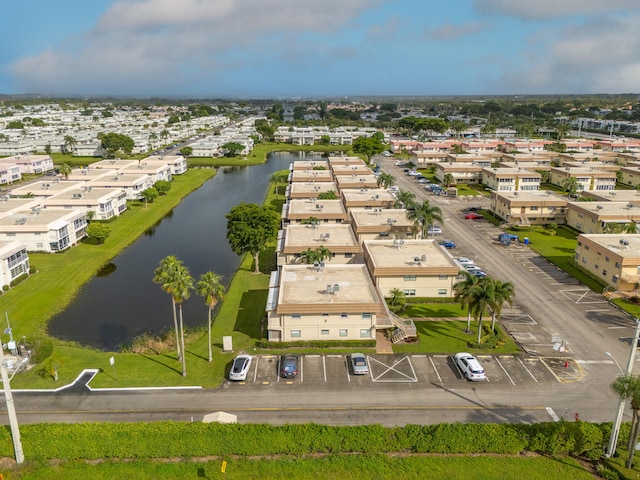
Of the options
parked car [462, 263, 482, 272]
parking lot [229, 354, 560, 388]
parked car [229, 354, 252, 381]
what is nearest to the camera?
parked car [229, 354, 252, 381]

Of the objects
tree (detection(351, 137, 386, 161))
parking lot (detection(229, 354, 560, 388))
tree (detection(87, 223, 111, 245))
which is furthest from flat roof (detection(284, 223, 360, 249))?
tree (detection(351, 137, 386, 161))

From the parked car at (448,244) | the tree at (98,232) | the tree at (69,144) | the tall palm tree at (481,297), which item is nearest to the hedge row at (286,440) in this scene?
the tall palm tree at (481,297)

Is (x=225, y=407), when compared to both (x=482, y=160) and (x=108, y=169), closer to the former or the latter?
(x=108, y=169)

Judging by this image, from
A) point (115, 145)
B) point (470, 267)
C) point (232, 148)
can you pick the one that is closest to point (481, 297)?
point (470, 267)

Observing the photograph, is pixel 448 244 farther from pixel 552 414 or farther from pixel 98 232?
pixel 98 232

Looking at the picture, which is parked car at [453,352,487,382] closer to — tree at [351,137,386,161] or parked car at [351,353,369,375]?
parked car at [351,353,369,375]

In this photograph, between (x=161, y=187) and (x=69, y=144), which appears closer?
(x=161, y=187)

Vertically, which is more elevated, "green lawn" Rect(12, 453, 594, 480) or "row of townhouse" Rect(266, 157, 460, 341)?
"row of townhouse" Rect(266, 157, 460, 341)

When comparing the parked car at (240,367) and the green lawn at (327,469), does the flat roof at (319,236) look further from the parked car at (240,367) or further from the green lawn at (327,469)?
the green lawn at (327,469)
